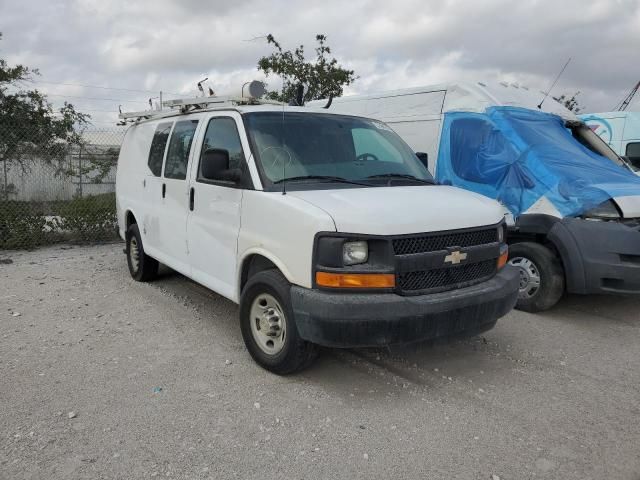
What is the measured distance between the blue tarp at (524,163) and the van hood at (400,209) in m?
1.58

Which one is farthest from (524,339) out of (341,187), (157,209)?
(157,209)

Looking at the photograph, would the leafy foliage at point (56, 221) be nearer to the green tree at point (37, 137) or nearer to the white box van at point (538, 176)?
the green tree at point (37, 137)

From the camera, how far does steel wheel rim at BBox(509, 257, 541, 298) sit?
212 inches

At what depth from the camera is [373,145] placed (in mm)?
4680

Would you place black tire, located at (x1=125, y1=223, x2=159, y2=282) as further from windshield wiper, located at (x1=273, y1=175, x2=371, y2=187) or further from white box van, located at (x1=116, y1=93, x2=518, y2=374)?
windshield wiper, located at (x1=273, y1=175, x2=371, y2=187)

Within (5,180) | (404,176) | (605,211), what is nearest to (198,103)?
(404,176)

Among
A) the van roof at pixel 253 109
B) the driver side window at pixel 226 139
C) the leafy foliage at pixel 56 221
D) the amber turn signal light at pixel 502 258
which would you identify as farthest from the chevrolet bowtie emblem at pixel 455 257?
the leafy foliage at pixel 56 221

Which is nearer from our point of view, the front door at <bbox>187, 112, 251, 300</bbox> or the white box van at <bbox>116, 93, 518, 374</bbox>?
the white box van at <bbox>116, 93, 518, 374</bbox>

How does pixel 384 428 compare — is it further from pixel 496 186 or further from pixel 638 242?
pixel 496 186

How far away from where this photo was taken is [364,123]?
16.1 ft

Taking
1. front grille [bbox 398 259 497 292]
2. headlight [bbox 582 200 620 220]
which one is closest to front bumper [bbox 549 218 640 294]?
headlight [bbox 582 200 620 220]

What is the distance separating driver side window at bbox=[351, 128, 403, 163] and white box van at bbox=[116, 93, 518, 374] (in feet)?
0.05

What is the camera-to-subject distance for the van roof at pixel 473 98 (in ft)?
20.3

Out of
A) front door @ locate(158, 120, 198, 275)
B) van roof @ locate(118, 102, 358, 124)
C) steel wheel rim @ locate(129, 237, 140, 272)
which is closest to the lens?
van roof @ locate(118, 102, 358, 124)
